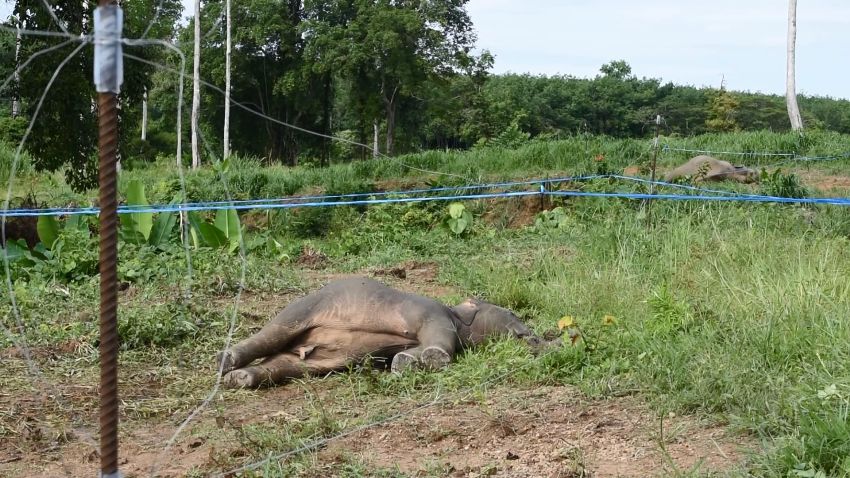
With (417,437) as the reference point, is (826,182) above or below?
above

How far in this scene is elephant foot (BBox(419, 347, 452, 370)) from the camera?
4891 millimetres

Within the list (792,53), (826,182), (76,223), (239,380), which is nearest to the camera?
(239,380)

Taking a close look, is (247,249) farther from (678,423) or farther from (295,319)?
(678,423)

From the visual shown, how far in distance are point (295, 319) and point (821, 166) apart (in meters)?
10.7

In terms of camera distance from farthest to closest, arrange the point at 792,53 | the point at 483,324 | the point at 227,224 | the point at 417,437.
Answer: the point at 792,53, the point at 227,224, the point at 483,324, the point at 417,437

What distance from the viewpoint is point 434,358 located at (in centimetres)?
491

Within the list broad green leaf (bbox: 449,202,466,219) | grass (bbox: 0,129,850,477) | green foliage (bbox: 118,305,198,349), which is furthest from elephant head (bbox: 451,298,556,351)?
broad green leaf (bbox: 449,202,466,219)

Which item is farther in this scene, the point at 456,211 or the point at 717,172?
the point at 717,172

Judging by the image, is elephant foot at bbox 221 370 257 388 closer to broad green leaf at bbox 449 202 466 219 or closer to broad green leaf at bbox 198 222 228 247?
broad green leaf at bbox 198 222 228 247

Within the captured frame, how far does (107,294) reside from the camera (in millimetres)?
1790

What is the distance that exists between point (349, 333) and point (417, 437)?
143 cm

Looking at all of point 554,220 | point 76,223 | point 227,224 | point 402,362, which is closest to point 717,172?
point 554,220

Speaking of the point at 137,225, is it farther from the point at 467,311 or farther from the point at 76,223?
the point at 467,311

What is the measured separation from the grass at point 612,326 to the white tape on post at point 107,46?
204cm
